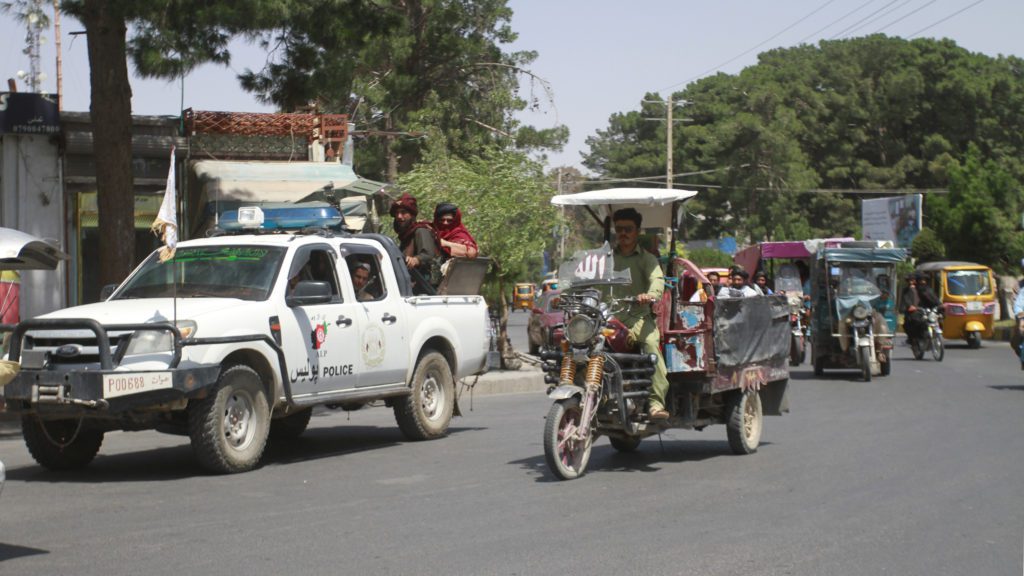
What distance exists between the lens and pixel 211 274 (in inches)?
436

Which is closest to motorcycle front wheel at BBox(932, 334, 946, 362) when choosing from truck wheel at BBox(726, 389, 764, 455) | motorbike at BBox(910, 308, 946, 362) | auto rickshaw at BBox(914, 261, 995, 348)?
motorbike at BBox(910, 308, 946, 362)

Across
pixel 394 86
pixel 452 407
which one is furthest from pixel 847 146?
pixel 452 407

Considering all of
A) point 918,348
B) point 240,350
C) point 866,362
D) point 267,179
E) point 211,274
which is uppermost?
point 267,179

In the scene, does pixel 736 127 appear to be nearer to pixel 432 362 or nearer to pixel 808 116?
pixel 808 116

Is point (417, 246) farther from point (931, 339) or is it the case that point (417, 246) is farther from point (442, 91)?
point (442, 91)

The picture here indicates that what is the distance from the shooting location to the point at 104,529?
773cm

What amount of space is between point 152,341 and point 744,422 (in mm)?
5473

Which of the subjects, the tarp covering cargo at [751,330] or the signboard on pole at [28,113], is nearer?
the tarp covering cargo at [751,330]

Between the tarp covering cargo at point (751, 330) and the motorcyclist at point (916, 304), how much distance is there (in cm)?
1631

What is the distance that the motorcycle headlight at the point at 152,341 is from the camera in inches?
376

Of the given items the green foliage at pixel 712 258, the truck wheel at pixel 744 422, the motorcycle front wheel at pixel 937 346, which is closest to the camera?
the truck wheel at pixel 744 422

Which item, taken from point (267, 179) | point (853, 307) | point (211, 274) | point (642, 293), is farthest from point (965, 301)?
point (211, 274)

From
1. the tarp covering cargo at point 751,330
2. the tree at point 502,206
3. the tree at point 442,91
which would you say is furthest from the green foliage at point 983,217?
the tarp covering cargo at point 751,330

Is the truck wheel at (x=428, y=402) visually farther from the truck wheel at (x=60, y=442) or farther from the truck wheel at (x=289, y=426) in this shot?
the truck wheel at (x=60, y=442)
